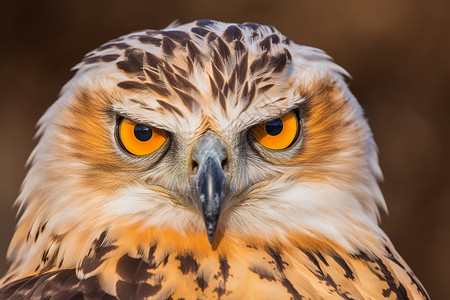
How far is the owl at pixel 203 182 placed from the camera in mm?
1324

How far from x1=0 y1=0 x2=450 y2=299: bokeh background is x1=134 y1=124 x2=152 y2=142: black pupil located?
2257 mm

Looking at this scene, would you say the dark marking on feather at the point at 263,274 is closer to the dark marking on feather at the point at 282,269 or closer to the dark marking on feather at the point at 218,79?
the dark marking on feather at the point at 282,269

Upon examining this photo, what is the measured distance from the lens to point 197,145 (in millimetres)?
1365

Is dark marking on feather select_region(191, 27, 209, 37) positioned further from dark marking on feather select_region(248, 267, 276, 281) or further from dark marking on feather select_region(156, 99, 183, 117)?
dark marking on feather select_region(248, 267, 276, 281)

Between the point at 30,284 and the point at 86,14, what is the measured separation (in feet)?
8.30

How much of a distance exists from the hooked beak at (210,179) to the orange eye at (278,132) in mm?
132

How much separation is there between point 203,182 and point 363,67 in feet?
8.63

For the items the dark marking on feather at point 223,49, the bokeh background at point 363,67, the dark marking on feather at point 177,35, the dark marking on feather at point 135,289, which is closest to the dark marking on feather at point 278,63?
the dark marking on feather at point 223,49

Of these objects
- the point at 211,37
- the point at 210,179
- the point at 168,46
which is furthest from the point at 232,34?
the point at 210,179

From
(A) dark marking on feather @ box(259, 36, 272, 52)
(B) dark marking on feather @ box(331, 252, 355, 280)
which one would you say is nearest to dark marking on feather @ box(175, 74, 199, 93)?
(A) dark marking on feather @ box(259, 36, 272, 52)

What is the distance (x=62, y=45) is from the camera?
144 inches

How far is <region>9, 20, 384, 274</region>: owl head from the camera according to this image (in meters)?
1.40

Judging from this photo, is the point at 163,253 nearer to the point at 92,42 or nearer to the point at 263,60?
the point at 263,60

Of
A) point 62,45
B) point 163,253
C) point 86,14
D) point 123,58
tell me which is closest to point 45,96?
point 62,45
